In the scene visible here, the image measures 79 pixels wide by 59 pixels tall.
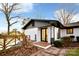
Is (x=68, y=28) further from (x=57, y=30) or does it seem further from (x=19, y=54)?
(x=19, y=54)

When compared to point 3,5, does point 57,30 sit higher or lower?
lower

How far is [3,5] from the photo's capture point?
15.9 feet

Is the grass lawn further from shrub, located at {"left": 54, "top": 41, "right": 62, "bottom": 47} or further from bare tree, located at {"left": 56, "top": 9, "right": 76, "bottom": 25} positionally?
bare tree, located at {"left": 56, "top": 9, "right": 76, "bottom": 25}

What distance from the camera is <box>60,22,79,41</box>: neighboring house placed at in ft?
15.9

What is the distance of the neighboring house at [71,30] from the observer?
4.85 m

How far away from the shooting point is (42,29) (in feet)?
16.0

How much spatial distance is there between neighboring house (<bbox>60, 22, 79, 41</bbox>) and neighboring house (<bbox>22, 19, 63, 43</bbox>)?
0.32 ft

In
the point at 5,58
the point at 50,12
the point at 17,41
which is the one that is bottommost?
the point at 5,58

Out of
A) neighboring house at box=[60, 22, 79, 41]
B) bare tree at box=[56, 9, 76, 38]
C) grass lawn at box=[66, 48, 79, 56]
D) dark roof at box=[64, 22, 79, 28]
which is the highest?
bare tree at box=[56, 9, 76, 38]

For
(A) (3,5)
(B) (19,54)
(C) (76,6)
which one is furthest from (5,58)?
(C) (76,6)

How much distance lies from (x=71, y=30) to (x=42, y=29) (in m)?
0.51

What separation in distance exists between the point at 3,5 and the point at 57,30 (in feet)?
3.45

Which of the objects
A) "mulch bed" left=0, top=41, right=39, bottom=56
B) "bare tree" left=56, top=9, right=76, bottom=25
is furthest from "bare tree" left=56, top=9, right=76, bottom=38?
"mulch bed" left=0, top=41, right=39, bottom=56

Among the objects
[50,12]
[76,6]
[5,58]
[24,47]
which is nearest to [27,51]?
[24,47]
